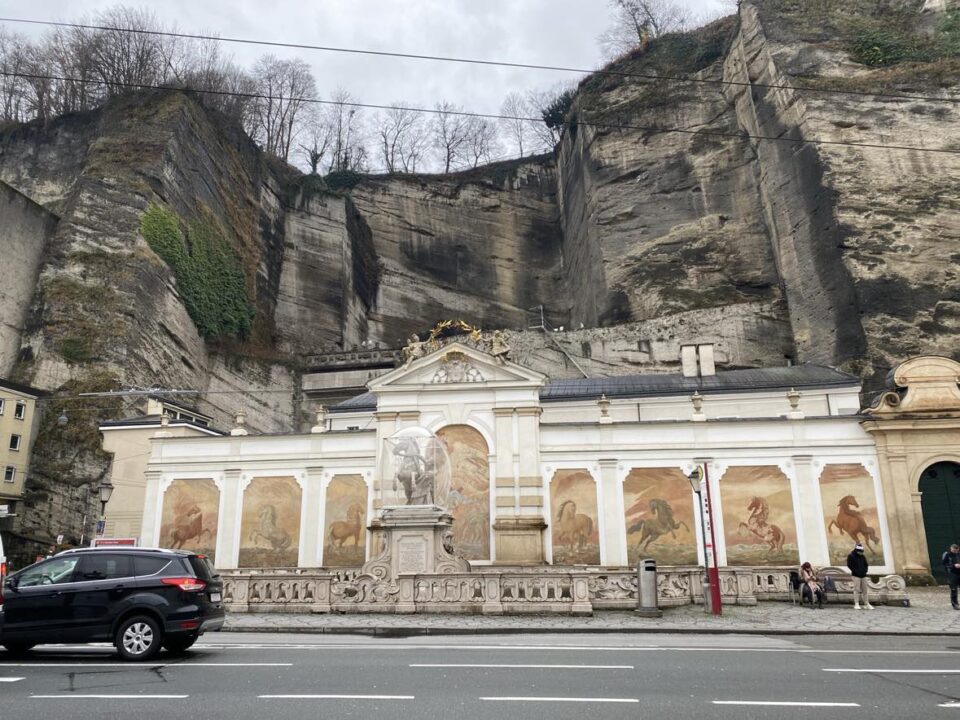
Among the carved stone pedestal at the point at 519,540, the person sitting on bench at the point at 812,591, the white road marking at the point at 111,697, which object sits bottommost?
the white road marking at the point at 111,697

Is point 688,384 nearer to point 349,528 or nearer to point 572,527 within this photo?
point 572,527

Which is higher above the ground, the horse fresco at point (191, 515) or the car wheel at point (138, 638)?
the horse fresco at point (191, 515)

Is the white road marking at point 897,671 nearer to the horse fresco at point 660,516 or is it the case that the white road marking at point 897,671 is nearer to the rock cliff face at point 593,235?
the horse fresco at point 660,516

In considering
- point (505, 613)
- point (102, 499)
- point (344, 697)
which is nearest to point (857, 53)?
point (505, 613)

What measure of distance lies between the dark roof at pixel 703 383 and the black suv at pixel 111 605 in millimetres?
25577

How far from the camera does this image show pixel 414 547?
1880cm

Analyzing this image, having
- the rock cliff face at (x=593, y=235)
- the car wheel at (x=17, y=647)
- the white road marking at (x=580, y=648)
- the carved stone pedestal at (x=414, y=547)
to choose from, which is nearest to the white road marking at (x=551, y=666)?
the white road marking at (x=580, y=648)

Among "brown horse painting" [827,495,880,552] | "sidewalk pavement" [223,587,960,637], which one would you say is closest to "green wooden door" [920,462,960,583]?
"brown horse painting" [827,495,880,552]

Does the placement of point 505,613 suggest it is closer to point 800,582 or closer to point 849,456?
point 800,582

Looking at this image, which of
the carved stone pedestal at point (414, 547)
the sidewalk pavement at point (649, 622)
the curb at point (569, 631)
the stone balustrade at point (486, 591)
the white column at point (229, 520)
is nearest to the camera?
the curb at point (569, 631)

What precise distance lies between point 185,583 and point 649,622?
965 cm

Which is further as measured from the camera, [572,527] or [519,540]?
[572,527]

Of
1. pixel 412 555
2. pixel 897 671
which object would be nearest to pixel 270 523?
pixel 412 555

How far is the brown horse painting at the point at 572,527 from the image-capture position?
27172 millimetres
